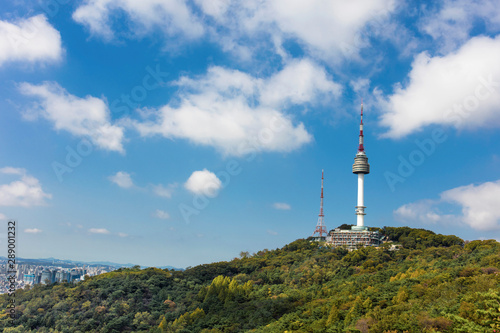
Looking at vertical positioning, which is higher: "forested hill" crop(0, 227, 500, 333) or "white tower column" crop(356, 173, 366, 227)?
"white tower column" crop(356, 173, 366, 227)

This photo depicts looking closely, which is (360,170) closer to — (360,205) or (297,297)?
(360,205)

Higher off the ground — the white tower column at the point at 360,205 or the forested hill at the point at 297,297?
the white tower column at the point at 360,205

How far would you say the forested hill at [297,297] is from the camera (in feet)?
85.3

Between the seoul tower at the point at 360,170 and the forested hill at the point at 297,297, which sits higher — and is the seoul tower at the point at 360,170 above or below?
above

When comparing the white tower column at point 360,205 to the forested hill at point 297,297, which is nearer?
the forested hill at point 297,297

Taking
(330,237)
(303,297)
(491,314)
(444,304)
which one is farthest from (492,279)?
(330,237)

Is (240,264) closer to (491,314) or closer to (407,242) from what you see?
(407,242)

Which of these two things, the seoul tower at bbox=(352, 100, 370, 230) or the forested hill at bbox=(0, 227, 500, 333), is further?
the seoul tower at bbox=(352, 100, 370, 230)

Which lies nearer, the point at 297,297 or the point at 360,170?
the point at 297,297

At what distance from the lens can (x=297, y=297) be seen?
1820 inches

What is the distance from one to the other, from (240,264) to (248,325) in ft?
122

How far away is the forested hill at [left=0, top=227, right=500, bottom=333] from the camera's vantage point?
25984 millimetres

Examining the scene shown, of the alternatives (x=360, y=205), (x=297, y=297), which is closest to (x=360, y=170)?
(x=360, y=205)

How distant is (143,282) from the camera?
197 ft
